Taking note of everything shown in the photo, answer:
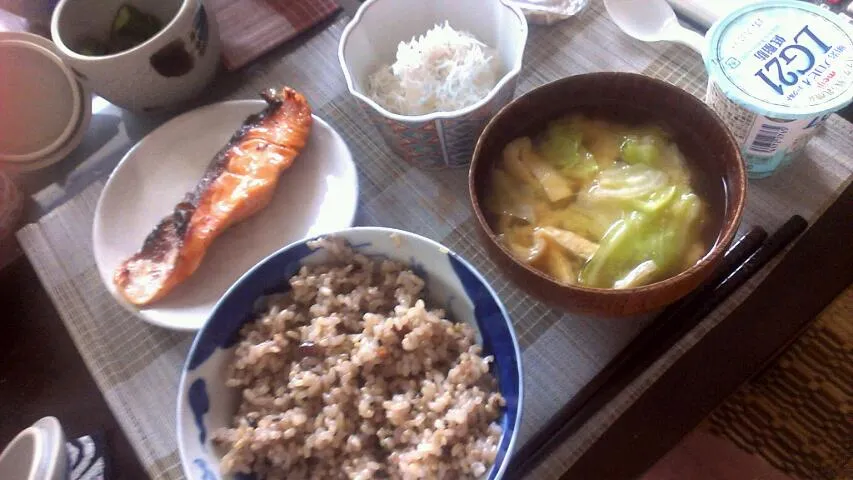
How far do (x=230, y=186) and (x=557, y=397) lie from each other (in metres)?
0.51

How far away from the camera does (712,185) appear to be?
0.78 meters

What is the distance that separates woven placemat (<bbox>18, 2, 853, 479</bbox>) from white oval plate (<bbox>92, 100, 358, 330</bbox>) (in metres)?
0.05

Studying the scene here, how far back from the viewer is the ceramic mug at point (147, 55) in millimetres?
948

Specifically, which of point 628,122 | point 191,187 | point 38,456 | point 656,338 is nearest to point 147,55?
point 191,187

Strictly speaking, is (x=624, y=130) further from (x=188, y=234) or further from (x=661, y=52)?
(x=188, y=234)

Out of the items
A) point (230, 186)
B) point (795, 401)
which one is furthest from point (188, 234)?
point (795, 401)

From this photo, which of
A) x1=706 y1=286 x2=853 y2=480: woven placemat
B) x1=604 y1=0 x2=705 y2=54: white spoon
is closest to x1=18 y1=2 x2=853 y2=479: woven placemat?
x1=604 y1=0 x2=705 y2=54: white spoon

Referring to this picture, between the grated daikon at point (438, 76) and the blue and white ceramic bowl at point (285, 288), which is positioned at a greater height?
the grated daikon at point (438, 76)

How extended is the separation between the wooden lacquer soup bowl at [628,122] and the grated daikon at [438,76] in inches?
5.1

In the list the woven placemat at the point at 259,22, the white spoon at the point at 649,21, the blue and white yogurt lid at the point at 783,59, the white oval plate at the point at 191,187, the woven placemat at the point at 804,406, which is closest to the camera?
the blue and white yogurt lid at the point at 783,59

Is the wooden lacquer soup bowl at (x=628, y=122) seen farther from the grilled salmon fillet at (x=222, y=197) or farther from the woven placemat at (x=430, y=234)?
the grilled salmon fillet at (x=222, y=197)

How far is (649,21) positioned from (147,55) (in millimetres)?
750

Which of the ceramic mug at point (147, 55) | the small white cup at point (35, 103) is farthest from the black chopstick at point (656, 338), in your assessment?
the small white cup at point (35, 103)

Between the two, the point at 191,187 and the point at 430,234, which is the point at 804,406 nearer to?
the point at 430,234
